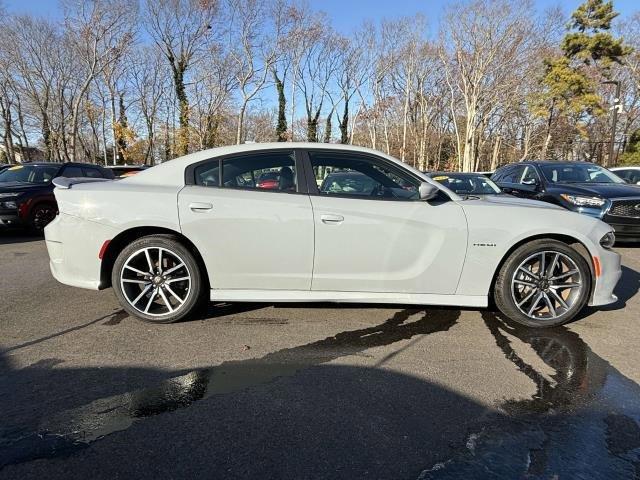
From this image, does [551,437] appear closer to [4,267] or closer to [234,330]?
[234,330]

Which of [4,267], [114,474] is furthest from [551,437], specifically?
[4,267]

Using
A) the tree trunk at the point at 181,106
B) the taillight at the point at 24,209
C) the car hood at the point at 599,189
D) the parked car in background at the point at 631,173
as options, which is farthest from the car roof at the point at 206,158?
the tree trunk at the point at 181,106

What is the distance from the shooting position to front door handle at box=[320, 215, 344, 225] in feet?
11.4

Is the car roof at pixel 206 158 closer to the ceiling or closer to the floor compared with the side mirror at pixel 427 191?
closer to the ceiling

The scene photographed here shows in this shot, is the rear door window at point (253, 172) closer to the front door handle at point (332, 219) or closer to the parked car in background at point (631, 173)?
the front door handle at point (332, 219)

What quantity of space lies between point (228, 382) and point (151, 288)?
56.3 inches

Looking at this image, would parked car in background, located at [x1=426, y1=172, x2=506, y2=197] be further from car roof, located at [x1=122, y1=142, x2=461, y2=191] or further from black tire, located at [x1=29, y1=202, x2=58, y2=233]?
black tire, located at [x1=29, y1=202, x2=58, y2=233]

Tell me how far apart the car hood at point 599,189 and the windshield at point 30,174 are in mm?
10580

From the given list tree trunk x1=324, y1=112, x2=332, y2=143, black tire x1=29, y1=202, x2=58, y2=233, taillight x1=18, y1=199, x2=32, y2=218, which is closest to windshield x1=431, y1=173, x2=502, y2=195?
black tire x1=29, y1=202, x2=58, y2=233

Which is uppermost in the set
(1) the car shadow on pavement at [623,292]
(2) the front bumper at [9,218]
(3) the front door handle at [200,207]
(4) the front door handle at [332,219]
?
(3) the front door handle at [200,207]

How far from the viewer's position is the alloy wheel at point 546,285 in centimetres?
367

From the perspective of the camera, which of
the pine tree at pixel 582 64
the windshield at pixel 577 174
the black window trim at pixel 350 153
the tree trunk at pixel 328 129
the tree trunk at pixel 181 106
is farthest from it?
the tree trunk at pixel 328 129

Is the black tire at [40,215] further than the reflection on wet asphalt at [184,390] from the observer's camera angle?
Yes

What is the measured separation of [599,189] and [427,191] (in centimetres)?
561
